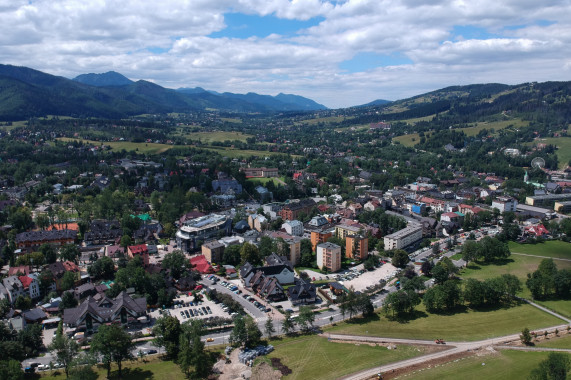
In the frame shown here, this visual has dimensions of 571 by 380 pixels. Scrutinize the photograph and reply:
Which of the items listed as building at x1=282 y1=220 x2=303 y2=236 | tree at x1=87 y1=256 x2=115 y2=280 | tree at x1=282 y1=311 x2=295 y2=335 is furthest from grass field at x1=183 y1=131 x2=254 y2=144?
tree at x1=282 y1=311 x2=295 y2=335

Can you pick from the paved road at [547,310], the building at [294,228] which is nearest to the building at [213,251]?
the building at [294,228]

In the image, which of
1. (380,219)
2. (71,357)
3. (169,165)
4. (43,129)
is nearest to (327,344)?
(71,357)

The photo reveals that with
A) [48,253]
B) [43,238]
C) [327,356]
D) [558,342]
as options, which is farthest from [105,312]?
[558,342]

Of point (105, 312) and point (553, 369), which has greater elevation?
point (553, 369)

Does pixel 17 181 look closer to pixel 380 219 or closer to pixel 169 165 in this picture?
pixel 169 165

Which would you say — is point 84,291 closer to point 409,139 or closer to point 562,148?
point 562,148
